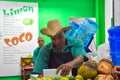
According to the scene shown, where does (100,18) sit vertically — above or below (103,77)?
above

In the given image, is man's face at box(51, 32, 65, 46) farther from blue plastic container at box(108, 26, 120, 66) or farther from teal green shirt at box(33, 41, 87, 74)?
blue plastic container at box(108, 26, 120, 66)

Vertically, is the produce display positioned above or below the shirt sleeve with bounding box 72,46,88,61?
below

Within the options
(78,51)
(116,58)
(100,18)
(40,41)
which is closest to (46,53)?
(78,51)

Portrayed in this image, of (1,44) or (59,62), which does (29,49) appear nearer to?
(1,44)

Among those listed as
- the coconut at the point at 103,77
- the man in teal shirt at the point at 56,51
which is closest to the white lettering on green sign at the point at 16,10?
the man in teal shirt at the point at 56,51

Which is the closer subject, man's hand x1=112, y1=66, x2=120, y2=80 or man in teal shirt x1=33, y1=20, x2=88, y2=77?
man's hand x1=112, y1=66, x2=120, y2=80

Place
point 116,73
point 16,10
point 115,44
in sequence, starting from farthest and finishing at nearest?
point 16,10 → point 115,44 → point 116,73

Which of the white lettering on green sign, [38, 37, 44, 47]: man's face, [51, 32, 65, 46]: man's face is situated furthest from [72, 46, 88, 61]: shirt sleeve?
the white lettering on green sign

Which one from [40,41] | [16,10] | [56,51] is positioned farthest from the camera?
[16,10]

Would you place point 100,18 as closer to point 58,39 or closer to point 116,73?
point 58,39

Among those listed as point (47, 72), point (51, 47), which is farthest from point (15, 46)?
point (47, 72)

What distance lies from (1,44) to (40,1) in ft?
5.08

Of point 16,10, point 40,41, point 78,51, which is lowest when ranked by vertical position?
point 78,51

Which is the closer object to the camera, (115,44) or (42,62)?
(115,44)
